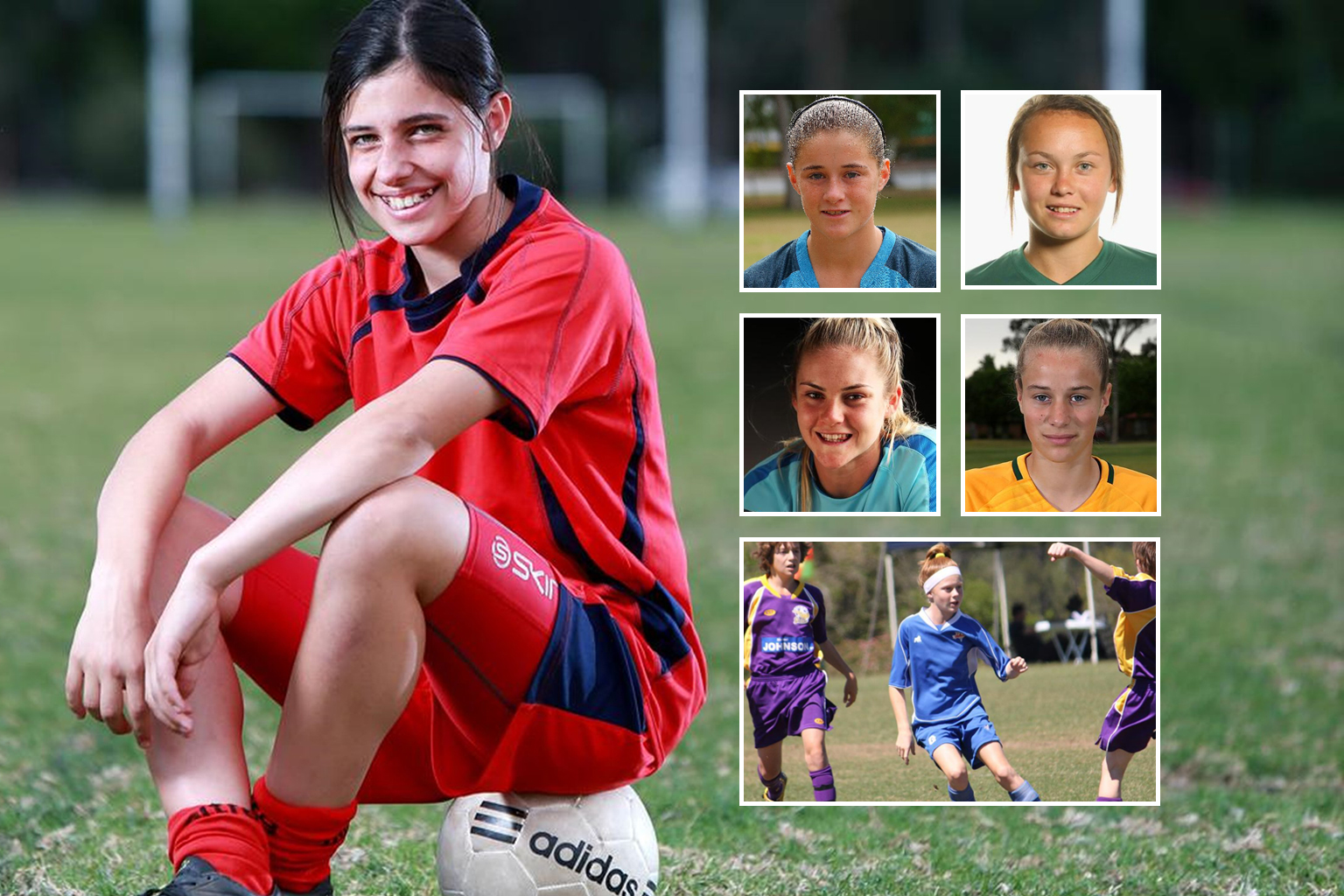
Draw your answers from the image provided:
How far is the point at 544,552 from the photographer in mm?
2775

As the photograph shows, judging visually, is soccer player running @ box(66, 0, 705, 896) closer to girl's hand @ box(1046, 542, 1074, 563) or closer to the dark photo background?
the dark photo background

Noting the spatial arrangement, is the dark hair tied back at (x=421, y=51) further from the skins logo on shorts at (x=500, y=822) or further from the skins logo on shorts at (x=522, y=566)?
the skins logo on shorts at (x=500, y=822)

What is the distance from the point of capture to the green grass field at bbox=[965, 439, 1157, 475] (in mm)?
3316

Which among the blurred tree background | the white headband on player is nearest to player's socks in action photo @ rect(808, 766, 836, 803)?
the white headband on player

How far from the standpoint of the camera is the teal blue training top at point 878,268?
3.37 meters

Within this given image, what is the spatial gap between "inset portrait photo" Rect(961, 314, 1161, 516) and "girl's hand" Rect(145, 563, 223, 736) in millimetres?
1431

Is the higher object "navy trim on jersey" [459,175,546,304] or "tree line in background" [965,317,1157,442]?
"navy trim on jersey" [459,175,546,304]

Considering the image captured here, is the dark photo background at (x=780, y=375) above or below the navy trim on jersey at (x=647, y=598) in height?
above

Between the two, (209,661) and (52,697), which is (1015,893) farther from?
(52,697)

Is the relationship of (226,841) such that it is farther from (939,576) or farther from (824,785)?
(939,576)

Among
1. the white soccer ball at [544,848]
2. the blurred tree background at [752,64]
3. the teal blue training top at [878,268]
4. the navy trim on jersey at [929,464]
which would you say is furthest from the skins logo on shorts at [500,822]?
the blurred tree background at [752,64]

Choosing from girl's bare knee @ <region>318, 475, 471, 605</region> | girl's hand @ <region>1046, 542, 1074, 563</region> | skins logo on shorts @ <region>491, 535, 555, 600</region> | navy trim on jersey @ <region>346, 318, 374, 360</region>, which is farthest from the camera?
girl's hand @ <region>1046, 542, 1074, 563</region>

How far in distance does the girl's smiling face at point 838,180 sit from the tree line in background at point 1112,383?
0.33m

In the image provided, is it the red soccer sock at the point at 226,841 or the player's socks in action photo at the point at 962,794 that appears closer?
the red soccer sock at the point at 226,841
